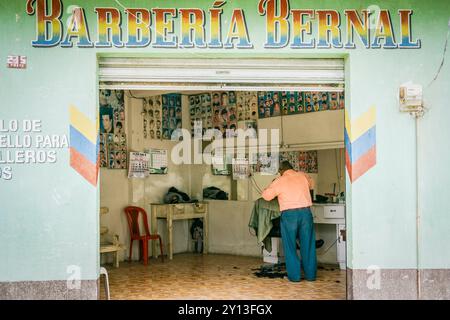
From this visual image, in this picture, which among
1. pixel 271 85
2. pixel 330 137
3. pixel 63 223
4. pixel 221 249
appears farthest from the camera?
pixel 221 249

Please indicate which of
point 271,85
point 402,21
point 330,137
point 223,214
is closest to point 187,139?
point 223,214

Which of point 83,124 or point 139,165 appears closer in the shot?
point 83,124

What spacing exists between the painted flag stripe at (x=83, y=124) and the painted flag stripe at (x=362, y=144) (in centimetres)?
245

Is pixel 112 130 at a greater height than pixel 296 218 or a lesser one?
greater

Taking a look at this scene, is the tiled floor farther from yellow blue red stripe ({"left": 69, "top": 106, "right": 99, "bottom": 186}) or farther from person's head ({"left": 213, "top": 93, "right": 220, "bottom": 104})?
person's head ({"left": 213, "top": 93, "right": 220, "bottom": 104})

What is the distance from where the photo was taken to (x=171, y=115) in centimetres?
1013

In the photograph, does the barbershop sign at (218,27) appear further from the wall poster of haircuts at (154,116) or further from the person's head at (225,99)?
the person's head at (225,99)

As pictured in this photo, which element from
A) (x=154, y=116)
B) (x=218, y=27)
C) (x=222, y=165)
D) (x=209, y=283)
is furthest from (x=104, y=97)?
(x=218, y=27)

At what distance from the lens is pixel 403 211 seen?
5191mm

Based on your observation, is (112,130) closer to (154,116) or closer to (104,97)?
(104,97)

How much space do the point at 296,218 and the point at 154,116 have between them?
362 cm

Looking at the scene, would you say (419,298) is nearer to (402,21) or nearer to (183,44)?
(402,21)

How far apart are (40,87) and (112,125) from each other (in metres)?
3.90

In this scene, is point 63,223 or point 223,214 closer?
point 63,223
